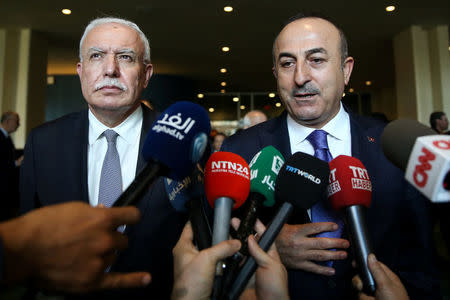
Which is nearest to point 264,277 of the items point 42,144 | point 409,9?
point 42,144

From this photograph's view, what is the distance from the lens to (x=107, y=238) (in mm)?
572

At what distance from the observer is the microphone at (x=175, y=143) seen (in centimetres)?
73

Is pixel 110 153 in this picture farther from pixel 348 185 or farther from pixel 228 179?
pixel 348 185

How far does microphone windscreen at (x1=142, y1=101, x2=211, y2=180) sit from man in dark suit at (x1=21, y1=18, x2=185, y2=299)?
0.45 metres

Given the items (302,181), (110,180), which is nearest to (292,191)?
(302,181)

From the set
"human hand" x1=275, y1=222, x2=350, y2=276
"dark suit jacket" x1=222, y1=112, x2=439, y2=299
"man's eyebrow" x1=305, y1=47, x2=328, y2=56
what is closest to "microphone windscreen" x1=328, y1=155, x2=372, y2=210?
"human hand" x1=275, y1=222, x2=350, y2=276

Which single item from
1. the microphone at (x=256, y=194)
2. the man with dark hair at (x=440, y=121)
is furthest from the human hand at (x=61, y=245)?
the man with dark hair at (x=440, y=121)

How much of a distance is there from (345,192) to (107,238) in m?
0.56

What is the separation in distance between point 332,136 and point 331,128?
31 millimetres

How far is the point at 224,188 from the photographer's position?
77cm

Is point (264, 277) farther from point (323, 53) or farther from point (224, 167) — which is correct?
point (323, 53)

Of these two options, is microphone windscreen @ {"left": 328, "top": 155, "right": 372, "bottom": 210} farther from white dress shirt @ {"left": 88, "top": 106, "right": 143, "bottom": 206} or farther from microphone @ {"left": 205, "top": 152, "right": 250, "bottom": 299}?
white dress shirt @ {"left": 88, "top": 106, "right": 143, "bottom": 206}

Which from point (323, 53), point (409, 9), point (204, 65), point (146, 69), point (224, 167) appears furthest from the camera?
point (204, 65)

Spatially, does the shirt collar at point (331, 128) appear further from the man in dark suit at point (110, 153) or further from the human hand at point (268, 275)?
the human hand at point (268, 275)
